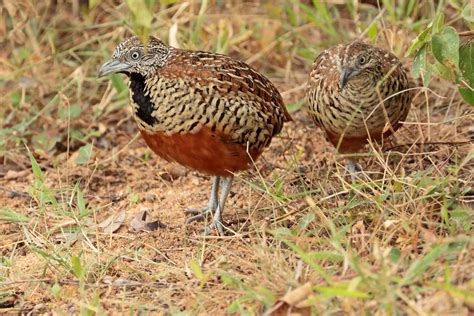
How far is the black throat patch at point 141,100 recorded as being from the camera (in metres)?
4.82

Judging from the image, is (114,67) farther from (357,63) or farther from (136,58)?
(357,63)

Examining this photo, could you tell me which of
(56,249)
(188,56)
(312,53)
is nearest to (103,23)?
(312,53)

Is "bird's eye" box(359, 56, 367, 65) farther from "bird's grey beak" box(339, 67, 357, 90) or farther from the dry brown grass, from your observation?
the dry brown grass

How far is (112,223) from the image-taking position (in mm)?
5172

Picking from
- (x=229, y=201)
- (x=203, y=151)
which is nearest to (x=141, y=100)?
(x=203, y=151)

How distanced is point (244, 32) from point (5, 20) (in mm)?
2092

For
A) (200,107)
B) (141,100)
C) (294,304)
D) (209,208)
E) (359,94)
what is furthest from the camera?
(209,208)

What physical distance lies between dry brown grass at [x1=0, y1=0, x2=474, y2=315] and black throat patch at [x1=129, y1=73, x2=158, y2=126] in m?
0.67

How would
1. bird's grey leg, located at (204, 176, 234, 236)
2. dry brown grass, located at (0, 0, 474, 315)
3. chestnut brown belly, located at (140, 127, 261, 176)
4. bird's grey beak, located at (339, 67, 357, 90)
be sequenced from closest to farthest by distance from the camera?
dry brown grass, located at (0, 0, 474, 315) → chestnut brown belly, located at (140, 127, 261, 176) → bird's grey beak, located at (339, 67, 357, 90) → bird's grey leg, located at (204, 176, 234, 236)

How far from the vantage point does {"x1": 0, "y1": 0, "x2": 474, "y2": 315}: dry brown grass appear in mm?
3697

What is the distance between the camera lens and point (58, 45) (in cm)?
756

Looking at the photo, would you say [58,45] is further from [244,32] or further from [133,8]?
[133,8]

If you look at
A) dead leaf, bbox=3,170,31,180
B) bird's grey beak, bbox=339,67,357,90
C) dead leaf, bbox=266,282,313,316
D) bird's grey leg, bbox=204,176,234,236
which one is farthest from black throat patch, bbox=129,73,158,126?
dead leaf, bbox=266,282,313,316

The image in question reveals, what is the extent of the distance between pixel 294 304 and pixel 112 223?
197 centimetres
